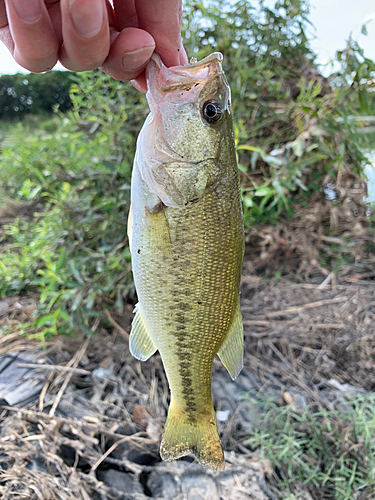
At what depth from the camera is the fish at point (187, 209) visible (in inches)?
41.4

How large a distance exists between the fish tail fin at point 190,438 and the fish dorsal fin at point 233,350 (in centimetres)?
24

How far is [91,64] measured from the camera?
3.15 ft

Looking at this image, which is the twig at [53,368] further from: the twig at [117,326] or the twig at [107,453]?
the twig at [107,453]

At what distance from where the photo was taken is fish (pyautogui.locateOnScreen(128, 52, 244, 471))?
105 cm

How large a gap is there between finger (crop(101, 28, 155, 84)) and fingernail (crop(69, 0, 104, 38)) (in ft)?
0.55

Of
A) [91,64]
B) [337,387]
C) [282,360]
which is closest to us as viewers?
[91,64]

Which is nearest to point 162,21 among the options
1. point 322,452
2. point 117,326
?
point 117,326

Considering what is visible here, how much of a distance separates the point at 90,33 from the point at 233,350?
1.16 m

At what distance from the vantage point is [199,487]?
1675 mm

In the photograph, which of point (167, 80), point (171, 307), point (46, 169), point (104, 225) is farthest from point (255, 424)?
point (46, 169)

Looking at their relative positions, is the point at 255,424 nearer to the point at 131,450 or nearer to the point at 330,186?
the point at 131,450

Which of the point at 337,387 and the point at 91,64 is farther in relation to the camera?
the point at 337,387

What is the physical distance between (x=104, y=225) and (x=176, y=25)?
5.10 ft

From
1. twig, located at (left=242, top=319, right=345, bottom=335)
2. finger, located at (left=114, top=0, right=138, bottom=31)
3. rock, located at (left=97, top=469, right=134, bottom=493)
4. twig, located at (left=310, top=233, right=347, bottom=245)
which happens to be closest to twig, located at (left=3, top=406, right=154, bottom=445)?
rock, located at (left=97, top=469, right=134, bottom=493)
